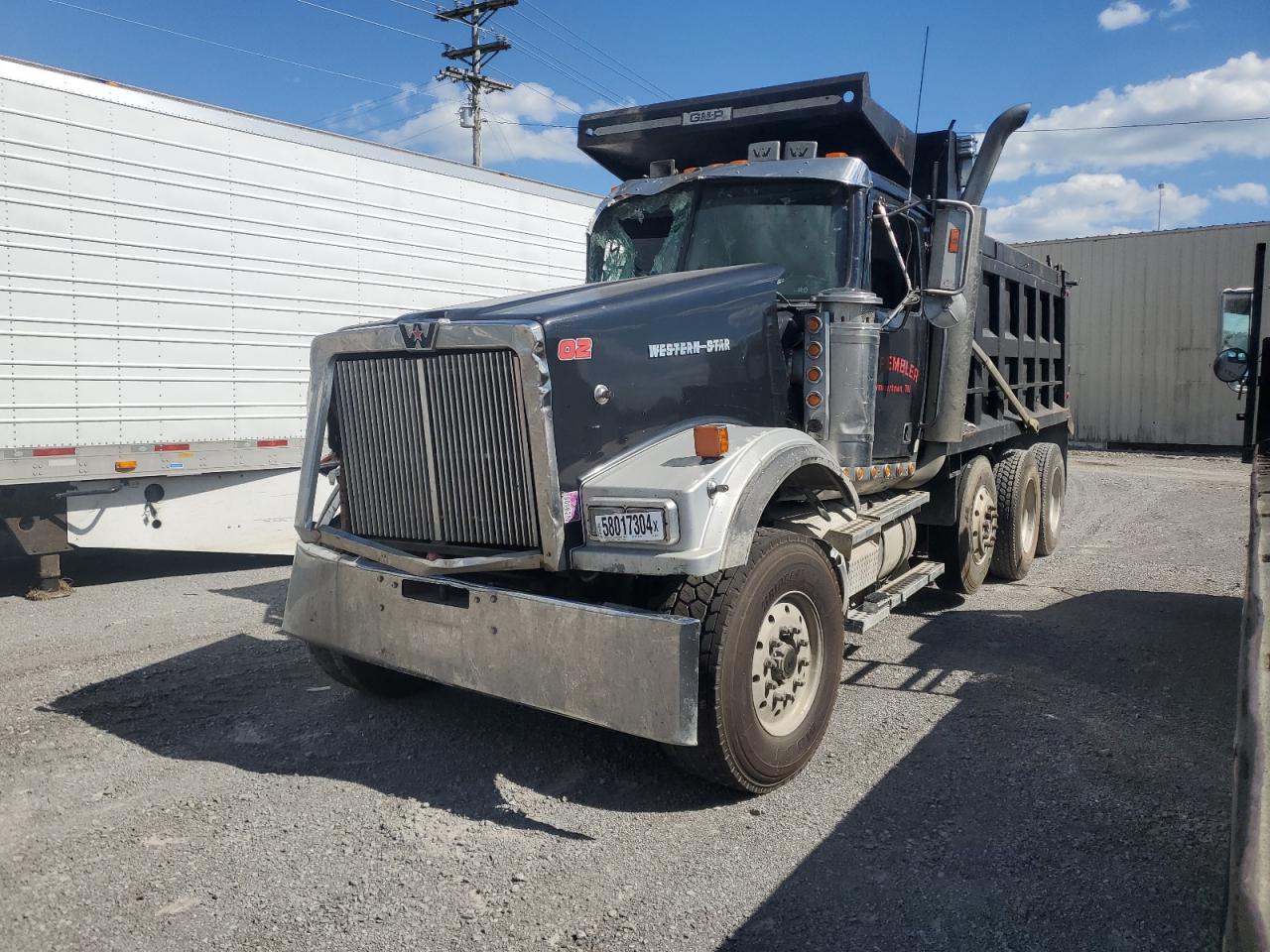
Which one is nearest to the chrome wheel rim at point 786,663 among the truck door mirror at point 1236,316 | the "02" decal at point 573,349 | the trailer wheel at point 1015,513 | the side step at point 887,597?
the side step at point 887,597

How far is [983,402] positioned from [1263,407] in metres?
2.10

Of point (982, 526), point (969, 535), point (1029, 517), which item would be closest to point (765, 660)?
point (969, 535)

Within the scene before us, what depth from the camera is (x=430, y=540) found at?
4.20 meters

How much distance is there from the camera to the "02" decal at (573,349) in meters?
3.81

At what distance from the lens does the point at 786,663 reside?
13.8ft

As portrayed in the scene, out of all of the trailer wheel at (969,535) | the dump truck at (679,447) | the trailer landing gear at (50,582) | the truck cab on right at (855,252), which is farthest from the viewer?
the trailer landing gear at (50,582)

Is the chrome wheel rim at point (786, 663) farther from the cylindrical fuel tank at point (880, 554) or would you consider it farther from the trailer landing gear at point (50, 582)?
the trailer landing gear at point (50, 582)

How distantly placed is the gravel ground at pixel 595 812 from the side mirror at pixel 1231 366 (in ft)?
6.86

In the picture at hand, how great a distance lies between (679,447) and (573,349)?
0.62m

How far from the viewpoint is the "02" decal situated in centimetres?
381

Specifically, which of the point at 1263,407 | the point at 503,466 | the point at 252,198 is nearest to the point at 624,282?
the point at 503,466

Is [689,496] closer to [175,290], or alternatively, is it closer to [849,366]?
[849,366]

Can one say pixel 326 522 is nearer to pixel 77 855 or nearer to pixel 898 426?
pixel 77 855

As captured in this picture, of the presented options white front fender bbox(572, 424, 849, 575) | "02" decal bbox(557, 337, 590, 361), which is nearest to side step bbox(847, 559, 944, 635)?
white front fender bbox(572, 424, 849, 575)
